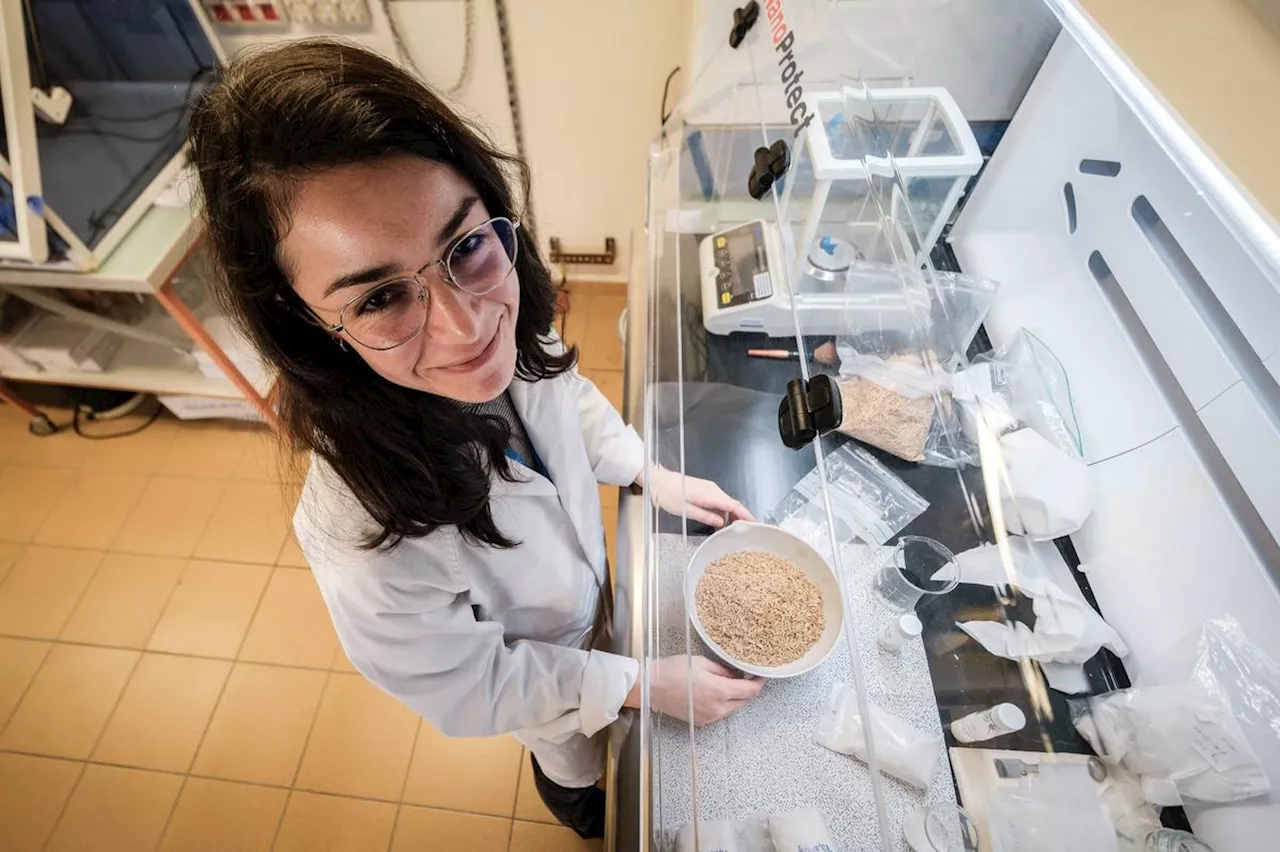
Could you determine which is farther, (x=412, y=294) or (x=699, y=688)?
(x=699, y=688)

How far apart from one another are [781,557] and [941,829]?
0.39 m

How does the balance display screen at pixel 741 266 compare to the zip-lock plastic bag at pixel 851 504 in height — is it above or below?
above

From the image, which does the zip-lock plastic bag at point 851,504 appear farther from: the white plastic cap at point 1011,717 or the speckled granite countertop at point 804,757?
the white plastic cap at point 1011,717

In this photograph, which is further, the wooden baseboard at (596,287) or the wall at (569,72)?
the wooden baseboard at (596,287)

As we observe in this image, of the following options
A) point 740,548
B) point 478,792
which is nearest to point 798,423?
point 740,548

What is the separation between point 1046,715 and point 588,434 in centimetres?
84

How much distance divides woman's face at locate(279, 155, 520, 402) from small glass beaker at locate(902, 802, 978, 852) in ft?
2.42

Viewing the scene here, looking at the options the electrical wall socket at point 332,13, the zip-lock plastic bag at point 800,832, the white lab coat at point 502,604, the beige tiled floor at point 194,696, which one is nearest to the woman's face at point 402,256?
the white lab coat at point 502,604

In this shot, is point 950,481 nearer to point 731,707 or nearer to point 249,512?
point 731,707

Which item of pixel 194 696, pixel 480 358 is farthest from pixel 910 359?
pixel 194 696

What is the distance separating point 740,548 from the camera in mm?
971

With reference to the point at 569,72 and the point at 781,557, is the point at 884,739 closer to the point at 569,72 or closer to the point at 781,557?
the point at 781,557

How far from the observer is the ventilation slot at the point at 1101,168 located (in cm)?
78

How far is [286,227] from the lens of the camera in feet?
1.99
